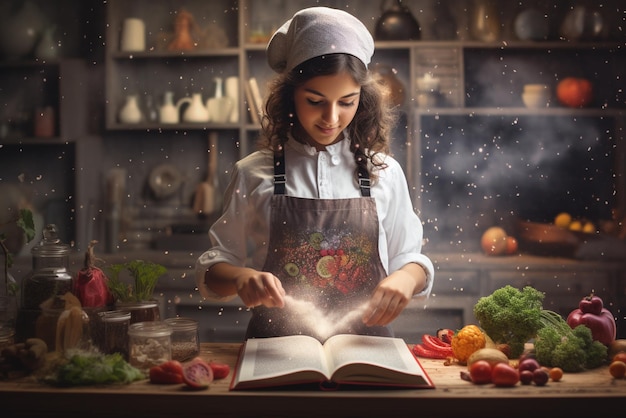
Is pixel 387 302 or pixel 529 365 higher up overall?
pixel 387 302

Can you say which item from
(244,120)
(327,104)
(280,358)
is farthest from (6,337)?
(244,120)

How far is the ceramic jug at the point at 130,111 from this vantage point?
375 cm

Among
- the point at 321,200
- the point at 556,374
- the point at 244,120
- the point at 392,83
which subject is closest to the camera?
the point at 556,374

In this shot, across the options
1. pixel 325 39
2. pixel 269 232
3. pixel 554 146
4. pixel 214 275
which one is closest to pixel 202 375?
pixel 214 275

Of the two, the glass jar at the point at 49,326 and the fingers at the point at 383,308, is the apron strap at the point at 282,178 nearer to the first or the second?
the fingers at the point at 383,308

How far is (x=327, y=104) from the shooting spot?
67.6 inches

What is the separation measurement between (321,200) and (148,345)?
55cm

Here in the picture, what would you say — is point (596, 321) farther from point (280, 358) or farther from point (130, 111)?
point (130, 111)

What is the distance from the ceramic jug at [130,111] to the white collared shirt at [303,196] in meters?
2.02

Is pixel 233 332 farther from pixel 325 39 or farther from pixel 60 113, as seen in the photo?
pixel 325 39

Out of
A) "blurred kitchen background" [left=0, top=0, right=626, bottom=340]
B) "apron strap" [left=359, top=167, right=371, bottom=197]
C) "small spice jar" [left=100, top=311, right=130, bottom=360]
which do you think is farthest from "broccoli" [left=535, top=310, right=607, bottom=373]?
"blurred kitchen background" [left=0, top=0, right=626, bottom=340]

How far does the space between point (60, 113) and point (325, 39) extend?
2364 millimetres

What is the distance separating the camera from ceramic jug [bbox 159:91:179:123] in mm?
3730

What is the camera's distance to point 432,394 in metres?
1.36
